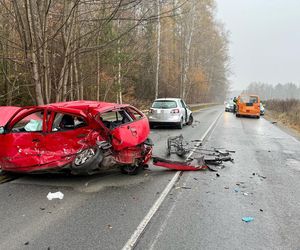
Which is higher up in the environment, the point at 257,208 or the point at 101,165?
the point at 101,165

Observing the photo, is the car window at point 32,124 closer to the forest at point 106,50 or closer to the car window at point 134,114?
the car window at point 134,114

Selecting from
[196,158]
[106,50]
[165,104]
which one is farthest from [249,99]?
[196,158]

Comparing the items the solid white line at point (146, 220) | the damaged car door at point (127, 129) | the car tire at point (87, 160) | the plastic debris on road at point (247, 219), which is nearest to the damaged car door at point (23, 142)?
the car tire at point (87, 160)

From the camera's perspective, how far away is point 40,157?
5902mm

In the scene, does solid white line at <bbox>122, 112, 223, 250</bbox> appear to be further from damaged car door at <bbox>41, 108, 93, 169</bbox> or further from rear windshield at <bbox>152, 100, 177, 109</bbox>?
rear windshield at <bbox>152, 100, 177, 109</bbox>

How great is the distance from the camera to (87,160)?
571 centimetres

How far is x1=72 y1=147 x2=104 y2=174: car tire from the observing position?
18.7ft

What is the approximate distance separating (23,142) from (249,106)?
24.5 meters

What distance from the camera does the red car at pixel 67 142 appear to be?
19.0 ft

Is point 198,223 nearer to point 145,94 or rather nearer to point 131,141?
point 131,141

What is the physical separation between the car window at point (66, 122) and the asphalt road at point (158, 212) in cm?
104

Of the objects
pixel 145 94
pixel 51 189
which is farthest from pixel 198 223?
pixel 145 94

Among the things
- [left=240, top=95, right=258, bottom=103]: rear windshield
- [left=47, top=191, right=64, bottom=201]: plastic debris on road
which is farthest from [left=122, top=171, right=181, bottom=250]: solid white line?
[left=240, top=95, right=258, bottom=103]: rear windshield

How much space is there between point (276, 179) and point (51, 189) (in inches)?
179
